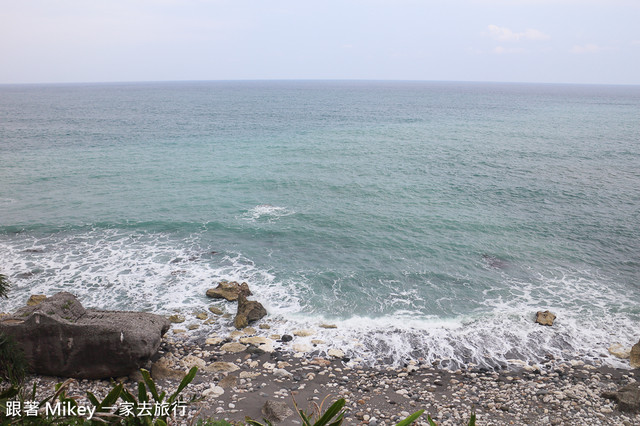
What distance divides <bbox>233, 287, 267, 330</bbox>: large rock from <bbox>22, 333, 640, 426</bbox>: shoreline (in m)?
1.78

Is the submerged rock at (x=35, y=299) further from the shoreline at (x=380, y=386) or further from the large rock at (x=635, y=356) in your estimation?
the large rock at (x=635, y=356)

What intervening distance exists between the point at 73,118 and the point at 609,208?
108m

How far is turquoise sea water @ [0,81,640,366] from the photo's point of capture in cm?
2400

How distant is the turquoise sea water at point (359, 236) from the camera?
24000 millimetres

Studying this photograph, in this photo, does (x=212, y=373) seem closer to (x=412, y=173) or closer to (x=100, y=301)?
(x=100, y=301)

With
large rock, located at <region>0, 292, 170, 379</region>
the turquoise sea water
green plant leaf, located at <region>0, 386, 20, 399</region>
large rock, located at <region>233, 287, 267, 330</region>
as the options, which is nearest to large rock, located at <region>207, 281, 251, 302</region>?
the turquoise sea water

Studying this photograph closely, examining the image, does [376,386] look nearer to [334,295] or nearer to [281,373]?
[281,373]

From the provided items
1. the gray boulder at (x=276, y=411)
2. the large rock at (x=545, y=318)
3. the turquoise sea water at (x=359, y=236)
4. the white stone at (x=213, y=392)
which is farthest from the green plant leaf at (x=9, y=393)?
the large rock at (x=545, y=318)

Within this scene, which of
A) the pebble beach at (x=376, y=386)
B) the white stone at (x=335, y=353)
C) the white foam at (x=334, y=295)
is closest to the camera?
the pebble beach at (x=376, y=386)

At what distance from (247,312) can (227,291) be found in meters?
3.21

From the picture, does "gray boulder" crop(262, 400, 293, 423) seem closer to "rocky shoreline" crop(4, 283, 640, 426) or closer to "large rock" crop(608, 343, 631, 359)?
"rocky shoreline" crop(4, 283, 640, 426)

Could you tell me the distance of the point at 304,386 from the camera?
1805 cm

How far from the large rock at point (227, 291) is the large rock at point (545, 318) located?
17209 mm

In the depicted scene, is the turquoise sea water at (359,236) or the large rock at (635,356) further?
the turquoise sea water at (359,236)
